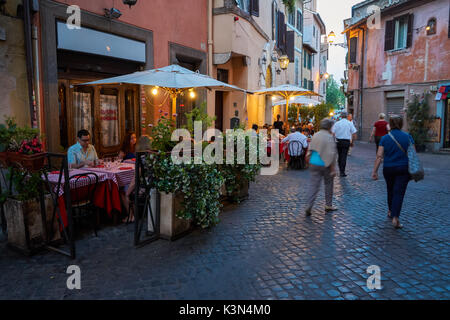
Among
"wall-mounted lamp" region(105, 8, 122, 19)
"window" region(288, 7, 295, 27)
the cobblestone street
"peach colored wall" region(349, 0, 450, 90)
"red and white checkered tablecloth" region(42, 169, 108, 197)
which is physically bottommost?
the cobblestone street

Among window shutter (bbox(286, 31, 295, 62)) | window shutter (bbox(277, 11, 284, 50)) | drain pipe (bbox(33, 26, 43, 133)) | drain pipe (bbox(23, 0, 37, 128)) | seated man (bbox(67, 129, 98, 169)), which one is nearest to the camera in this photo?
seated man (bbox(67, 129, 98, 169))

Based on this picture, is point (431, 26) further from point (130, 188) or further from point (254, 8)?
point (130, 188)

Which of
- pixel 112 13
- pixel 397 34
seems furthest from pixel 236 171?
pixel 397 34

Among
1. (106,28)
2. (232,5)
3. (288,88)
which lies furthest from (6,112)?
(288,88)

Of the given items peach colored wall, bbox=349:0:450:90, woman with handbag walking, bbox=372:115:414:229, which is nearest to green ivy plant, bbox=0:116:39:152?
woman with handbag walking, bbox=372:115:414:229

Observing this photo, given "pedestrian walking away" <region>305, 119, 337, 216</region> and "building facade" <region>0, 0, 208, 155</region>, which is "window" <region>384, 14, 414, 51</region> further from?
"pedestrian walking away" <region>305, 119, 337, 216</region>

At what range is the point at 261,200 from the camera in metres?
6.95

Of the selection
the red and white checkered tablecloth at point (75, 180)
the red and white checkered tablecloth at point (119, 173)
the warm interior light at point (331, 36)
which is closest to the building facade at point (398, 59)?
the warm interior light at point (331, 36)

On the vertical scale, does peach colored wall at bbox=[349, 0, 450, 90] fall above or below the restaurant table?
above

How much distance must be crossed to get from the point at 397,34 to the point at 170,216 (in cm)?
1944

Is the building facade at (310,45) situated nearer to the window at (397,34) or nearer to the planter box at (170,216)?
the window at (397,34)

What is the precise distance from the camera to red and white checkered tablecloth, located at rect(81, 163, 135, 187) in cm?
515

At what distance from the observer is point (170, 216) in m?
4.63

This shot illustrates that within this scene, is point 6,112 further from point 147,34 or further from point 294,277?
point 294,277
